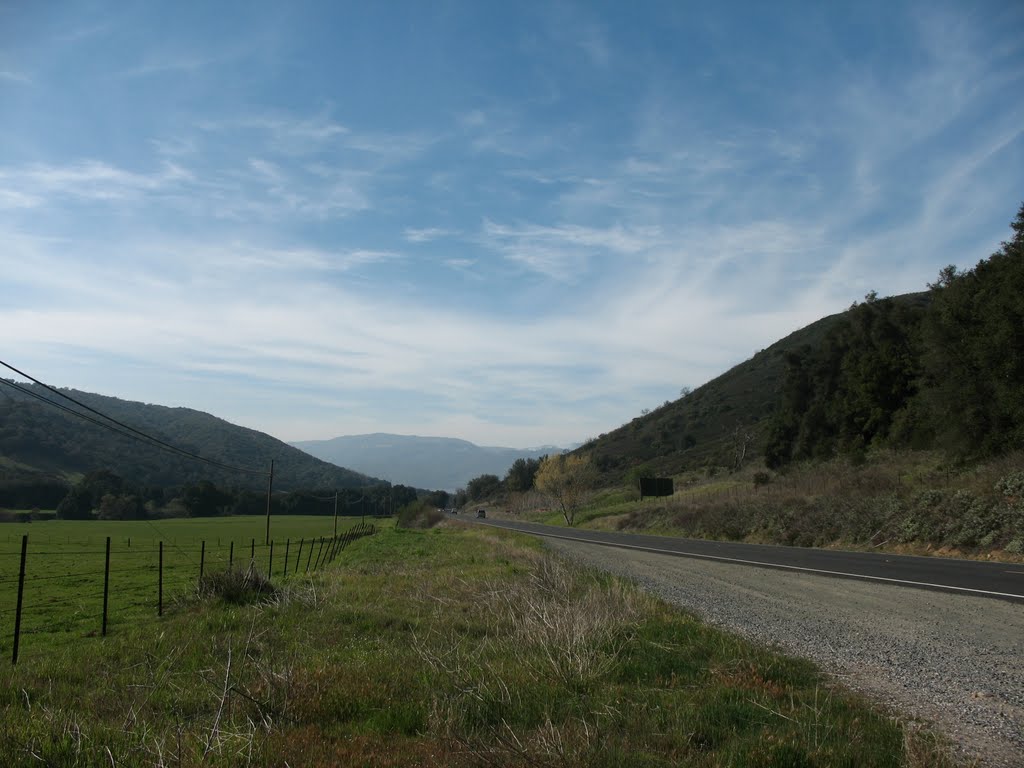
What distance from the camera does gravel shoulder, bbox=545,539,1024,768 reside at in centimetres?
608

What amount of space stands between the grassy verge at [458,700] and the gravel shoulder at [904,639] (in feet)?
1.85

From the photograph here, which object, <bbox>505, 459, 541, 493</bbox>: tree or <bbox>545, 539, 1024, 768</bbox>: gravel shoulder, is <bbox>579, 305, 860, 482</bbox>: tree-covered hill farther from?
<bbox>545, 539, 1024, 768</bbox>: gravel shoulder

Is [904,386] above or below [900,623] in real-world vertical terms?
above

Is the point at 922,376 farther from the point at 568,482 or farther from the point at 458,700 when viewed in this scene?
the point at 458,700

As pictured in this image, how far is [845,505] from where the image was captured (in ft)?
98.2

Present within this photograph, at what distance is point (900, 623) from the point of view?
10789 mm

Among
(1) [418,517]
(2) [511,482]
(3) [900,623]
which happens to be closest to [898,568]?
(3) [900,623]

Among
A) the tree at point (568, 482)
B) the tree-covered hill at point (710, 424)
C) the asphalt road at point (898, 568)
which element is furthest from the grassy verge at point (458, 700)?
the tree-covered hill at point (710, 424)

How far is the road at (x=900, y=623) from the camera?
6324mm

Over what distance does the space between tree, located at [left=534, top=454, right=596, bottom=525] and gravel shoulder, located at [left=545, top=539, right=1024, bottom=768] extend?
200 ft

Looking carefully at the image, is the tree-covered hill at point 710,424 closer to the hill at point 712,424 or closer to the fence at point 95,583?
the hill at point 712,424

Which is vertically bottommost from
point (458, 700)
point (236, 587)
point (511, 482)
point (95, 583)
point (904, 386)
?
point (95, 583)

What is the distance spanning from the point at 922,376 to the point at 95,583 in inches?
1856

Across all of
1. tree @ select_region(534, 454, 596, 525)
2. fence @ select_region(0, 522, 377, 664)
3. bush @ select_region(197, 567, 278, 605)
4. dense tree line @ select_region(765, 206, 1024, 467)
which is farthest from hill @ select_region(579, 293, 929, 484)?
bush @ select_region(197, 567, 278, 605)
